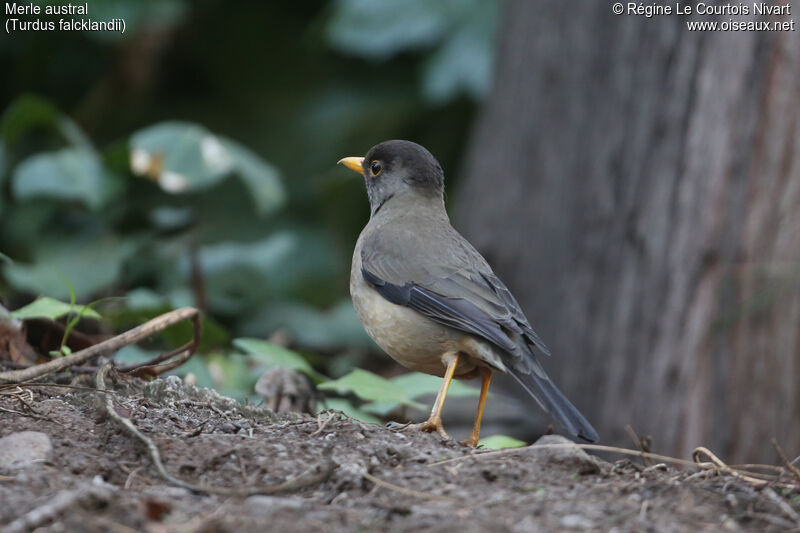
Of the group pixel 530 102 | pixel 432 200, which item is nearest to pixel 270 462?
pixel 432 200

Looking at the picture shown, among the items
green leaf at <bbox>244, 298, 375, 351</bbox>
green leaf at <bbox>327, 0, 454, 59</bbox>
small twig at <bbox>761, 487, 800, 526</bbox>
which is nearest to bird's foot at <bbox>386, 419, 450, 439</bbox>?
small twig at <bbox>761, 487, 800, 526</bbox>

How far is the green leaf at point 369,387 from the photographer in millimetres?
3680

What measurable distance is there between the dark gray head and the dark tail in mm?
1310

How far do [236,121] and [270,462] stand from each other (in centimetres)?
831

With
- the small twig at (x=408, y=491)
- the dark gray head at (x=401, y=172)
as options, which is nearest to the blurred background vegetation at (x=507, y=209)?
the dark gray head at (x=401, y=172)

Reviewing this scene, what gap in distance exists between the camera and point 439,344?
12.9ft

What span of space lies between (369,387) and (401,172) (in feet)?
4.75

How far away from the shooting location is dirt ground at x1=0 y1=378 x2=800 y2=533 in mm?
2223

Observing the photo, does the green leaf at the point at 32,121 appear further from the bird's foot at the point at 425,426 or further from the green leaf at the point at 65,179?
the bird's foot at the point at 425,426

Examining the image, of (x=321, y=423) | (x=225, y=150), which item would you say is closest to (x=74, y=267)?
(x=225, y=150)

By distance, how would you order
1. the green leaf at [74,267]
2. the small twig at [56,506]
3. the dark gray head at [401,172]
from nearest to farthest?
the small twig at [56,506], the dark gray head at [401,172], the green leaf at [74,267]

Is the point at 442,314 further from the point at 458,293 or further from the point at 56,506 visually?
the point at 56,506

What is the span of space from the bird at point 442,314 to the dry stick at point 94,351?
828 millimetres

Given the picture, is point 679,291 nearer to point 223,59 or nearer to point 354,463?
point 354,463
